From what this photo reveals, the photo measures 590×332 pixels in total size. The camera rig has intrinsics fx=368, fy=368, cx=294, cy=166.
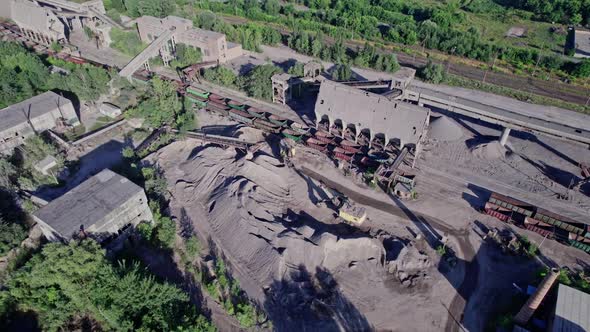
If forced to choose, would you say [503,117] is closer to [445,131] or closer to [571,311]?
[445,131]

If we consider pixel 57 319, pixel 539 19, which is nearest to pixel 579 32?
pixel 539 19

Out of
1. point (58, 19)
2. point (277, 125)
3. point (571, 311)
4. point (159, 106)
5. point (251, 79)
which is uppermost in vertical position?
point (58, 19)

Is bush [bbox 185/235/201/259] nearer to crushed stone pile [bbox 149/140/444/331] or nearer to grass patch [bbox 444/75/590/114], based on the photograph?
crushed stone pile [bbox 149/140/444/331]

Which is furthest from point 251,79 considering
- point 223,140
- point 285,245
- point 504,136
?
point 504,136

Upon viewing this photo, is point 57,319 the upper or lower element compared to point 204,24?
lower

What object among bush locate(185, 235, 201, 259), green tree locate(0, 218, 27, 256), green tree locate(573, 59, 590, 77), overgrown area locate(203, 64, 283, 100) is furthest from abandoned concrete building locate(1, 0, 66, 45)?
green tree locate(573, 59, 590, 77)

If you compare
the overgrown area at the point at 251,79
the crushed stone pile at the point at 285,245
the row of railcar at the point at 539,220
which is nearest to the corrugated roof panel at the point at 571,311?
the row of railcar at the point at 539,220

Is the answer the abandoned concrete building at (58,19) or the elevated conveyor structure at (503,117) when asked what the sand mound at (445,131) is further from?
the abandoned concrete building at (58,19)

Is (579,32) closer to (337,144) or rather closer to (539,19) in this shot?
(539,19)
